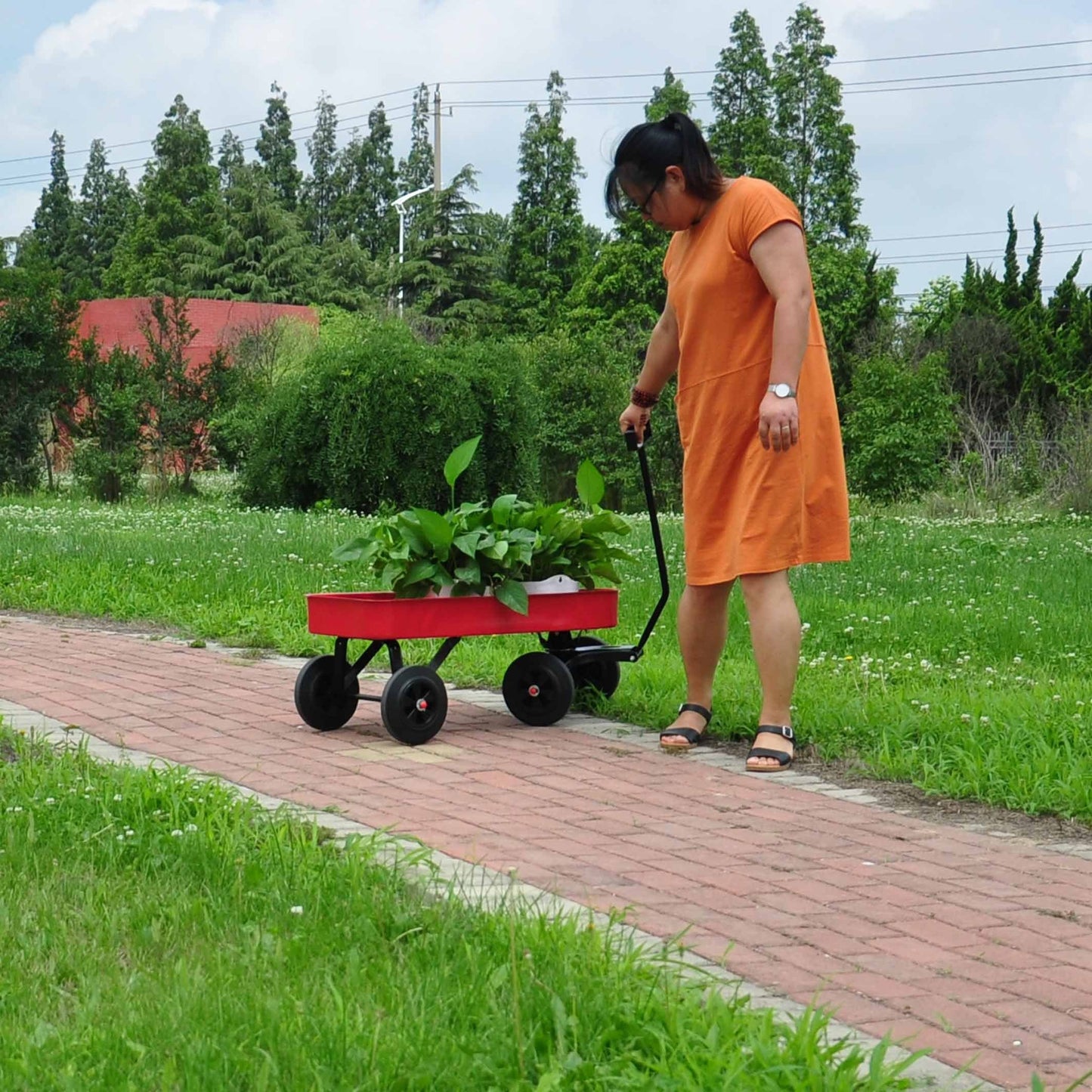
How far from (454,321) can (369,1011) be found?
179 ft

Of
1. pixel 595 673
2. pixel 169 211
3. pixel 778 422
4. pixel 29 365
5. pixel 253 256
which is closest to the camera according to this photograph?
pixel 778 422

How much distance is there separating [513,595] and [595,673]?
0.83 m

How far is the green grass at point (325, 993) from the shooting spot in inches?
104

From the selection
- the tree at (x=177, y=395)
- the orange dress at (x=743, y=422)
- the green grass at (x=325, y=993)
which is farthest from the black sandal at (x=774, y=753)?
the tree at (x=177, y=395)

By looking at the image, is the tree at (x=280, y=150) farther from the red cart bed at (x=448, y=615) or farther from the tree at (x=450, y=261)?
the red cart bed at (x=448, y=615)

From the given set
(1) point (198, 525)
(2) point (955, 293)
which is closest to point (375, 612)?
(1) point (198, 525)

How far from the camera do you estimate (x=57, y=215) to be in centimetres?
8319

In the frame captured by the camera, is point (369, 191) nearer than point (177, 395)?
No

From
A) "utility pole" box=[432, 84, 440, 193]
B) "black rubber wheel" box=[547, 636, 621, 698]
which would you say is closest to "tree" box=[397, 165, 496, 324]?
"utility pole" box=[432, 84, 440, 193]

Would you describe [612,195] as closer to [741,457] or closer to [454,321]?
[741,457]

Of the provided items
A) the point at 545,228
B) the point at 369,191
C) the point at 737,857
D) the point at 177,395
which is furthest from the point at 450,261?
the point at 737,857

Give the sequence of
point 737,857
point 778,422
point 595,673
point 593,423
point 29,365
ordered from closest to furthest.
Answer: point 737,857 → point 778,422 → point 595,673 → point 29,365 → point 593,423

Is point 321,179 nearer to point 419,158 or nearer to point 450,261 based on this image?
point 419,158

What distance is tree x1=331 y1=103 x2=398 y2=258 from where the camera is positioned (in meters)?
75.1
